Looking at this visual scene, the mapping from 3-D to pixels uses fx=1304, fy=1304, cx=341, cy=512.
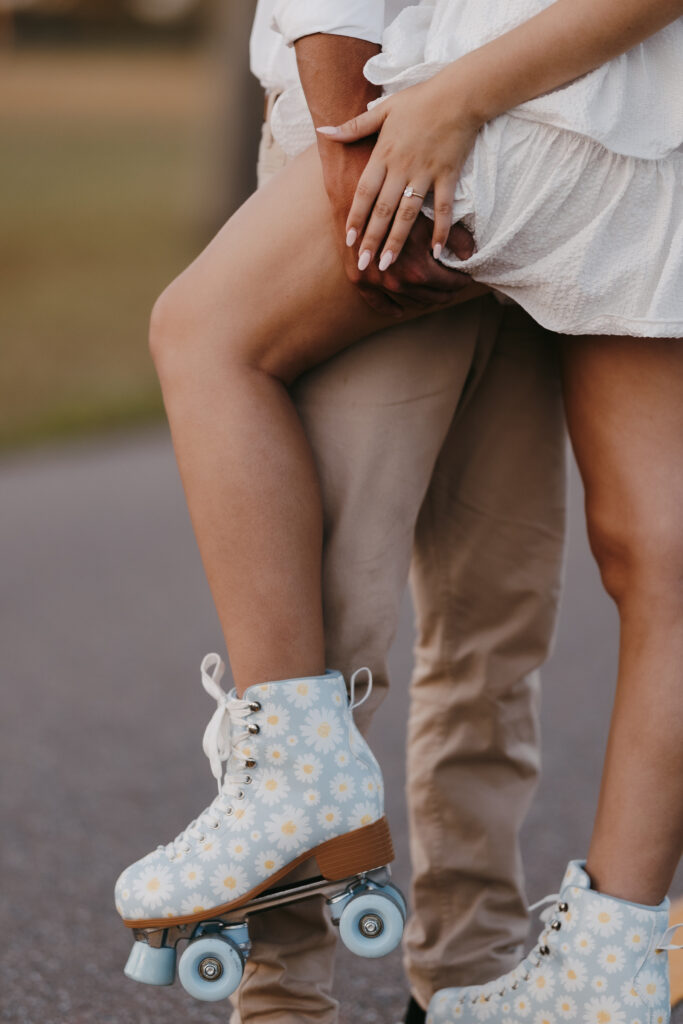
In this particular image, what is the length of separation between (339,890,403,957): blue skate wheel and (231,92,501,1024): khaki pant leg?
0.38ft

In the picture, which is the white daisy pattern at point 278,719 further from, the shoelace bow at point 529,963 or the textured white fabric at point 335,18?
the textured white fabric at point 335,18

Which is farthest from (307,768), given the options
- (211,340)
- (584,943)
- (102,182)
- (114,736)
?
(102,182)

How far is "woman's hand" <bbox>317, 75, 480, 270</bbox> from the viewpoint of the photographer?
134cm

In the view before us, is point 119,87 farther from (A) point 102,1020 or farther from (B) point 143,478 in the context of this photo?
(A) point 102,1020

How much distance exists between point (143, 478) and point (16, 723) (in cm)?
261

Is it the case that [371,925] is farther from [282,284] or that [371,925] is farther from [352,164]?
[352,164]

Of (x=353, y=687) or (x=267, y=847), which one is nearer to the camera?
(x=267, y=847)

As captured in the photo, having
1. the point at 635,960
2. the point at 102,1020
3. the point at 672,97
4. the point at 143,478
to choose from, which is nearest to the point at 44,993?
the point at 102,1020

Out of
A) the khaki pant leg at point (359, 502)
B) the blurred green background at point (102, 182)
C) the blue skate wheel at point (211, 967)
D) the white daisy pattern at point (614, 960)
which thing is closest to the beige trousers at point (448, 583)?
the khaki pant leg at point (359, 502)

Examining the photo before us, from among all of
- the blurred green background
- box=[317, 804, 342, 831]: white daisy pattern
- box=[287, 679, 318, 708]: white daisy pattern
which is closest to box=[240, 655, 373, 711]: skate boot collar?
box=[287, 679, 318, 708]: white daisy pattern

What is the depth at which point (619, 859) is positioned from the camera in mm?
1438

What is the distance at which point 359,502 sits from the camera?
1527 mm

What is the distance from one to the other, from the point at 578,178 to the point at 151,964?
0.96 metres

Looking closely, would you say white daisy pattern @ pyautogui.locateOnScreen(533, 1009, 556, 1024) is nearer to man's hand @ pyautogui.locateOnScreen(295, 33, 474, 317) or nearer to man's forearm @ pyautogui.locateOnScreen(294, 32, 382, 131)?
man's hand @ pyautogui.locateOnScreen(295, 33, 474, 317)
